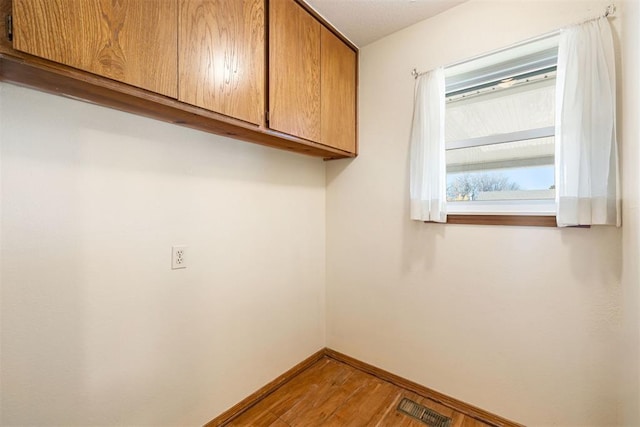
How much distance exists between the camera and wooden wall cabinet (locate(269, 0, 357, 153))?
1468 millimetres

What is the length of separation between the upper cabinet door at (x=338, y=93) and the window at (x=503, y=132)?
0.68 m

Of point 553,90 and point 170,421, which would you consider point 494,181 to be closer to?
point 553,90

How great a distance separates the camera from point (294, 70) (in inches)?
61.7

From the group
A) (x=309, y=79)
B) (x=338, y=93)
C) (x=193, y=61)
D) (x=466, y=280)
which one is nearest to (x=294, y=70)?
(x=309, y=79)

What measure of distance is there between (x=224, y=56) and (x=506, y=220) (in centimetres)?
172

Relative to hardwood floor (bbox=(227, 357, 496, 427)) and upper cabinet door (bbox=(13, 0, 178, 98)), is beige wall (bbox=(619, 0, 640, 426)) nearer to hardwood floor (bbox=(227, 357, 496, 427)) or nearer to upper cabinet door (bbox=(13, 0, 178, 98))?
hardwood floor (bbox=(227, 357, 496, 427))

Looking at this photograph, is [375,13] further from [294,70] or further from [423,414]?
[423,414]

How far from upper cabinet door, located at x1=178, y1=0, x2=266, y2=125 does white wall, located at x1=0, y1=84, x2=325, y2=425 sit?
13.3 inches

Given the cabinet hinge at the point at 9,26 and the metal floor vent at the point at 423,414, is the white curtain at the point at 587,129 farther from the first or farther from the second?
the cabinet hinge at the point at 9,26

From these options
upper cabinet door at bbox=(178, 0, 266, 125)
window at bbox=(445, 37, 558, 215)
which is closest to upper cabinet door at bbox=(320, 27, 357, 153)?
upper cabinet door at bbox=(178, 0, 266, 125)

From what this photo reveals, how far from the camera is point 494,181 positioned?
165 centimetres

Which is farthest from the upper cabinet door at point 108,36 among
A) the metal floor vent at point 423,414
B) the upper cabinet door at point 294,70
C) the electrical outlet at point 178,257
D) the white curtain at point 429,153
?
the metal floor vent at point 423,414

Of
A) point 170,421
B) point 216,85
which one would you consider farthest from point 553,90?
point 170,421

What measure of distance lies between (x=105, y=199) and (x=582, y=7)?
244 centimetres
